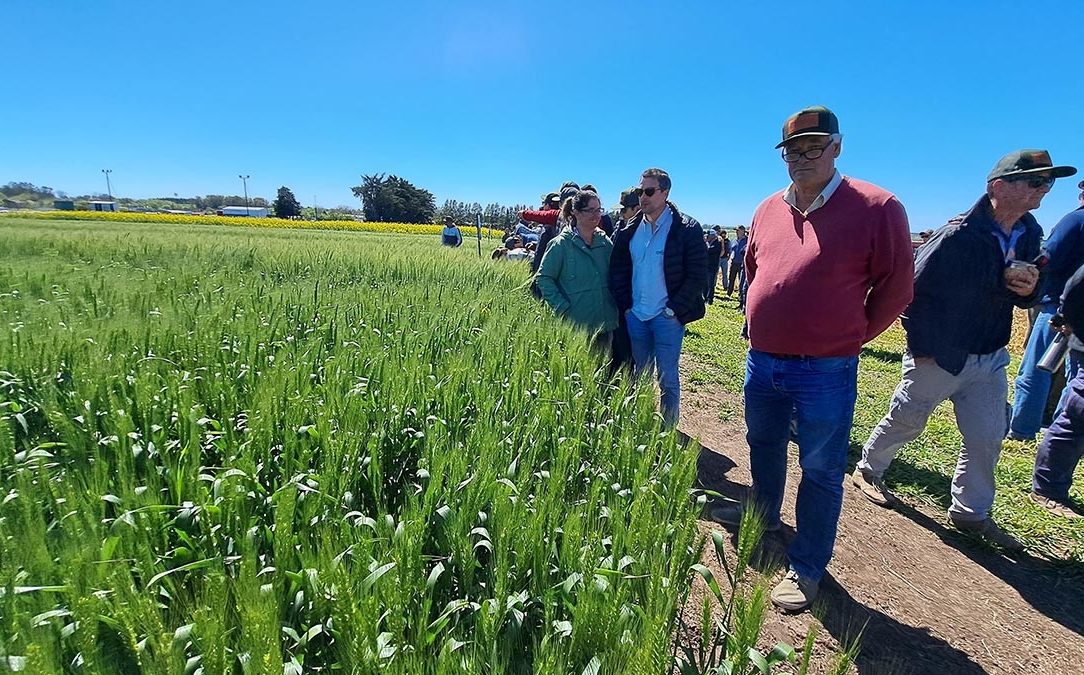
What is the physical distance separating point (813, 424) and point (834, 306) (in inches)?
22.3

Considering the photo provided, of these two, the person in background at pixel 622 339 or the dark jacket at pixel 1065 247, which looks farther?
the person in background at pixel 622 339

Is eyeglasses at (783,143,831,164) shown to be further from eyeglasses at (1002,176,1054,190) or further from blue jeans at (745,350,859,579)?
eyeglasses at (1002,176,1054,190)

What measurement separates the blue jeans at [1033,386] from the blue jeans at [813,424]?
3.58 m

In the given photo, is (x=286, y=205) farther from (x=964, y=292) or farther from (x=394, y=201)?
(x=964, y=292)

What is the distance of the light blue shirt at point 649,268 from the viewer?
→ 3498 mm

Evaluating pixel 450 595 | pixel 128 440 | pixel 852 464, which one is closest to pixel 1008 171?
pixel 852 464

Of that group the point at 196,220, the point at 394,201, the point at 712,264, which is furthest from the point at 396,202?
the point at 712,264

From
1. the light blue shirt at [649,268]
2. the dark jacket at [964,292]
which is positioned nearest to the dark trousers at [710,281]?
the light blue shirt at [649,268]

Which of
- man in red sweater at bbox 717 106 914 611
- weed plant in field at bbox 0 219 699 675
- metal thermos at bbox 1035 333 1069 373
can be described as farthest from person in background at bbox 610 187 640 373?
metal thermos at bbox 1035 333 1069 373

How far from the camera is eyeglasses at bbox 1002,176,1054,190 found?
99.8 inches

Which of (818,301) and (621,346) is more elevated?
(818,301)

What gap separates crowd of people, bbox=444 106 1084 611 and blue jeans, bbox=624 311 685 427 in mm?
11

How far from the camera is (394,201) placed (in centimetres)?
7650

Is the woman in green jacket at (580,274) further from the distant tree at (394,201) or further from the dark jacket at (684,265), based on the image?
the distant tree at (394,201)
